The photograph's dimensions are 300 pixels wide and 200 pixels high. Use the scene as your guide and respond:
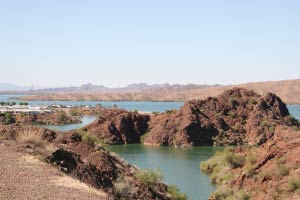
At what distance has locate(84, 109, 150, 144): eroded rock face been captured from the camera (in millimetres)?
78312

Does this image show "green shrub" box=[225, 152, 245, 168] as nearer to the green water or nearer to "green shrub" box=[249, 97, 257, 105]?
the green water

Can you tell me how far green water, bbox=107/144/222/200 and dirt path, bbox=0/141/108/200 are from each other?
19409mm

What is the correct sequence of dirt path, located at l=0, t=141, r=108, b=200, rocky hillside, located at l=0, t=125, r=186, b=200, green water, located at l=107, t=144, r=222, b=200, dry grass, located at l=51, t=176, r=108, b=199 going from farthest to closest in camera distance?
green water, located at l=107, t=144, r=222, b=200, rocky hillside, located at l=0, t=125, r=186, b=200, dry grass, located at l=51, t=176, r=108, b=199, dirt path, located at l=0, t=141, r=108, b=200

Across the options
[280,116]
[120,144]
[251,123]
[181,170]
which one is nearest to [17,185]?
[181,170]

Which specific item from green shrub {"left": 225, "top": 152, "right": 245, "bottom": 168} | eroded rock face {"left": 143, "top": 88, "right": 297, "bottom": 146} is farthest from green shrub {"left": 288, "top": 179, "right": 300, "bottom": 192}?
eroded rock face {"left": 143, "top": 88, "right": 297, "bottom": 146}

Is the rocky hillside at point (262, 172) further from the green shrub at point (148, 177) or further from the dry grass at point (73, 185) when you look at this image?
the dry grass at point (73, 185)

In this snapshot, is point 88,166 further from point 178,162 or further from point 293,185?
point 178,162

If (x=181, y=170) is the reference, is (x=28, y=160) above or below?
above

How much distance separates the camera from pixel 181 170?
50938mm

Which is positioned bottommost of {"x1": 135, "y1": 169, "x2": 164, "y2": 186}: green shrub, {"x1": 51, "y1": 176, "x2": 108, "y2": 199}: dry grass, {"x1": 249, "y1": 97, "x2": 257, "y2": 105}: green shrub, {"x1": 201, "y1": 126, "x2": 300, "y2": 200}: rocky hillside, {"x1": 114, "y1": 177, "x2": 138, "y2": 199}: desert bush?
{"x1": 201, "y1": 126, "x2": 300, "y2": 200}: rocky hillside

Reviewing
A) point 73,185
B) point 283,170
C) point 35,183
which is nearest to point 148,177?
point 73,185

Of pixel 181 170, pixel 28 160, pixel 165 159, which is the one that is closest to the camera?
pixel 28 160

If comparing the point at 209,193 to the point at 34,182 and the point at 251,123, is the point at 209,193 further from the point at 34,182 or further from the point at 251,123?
the point at 251,123

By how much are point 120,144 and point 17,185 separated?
61218 millimetres
